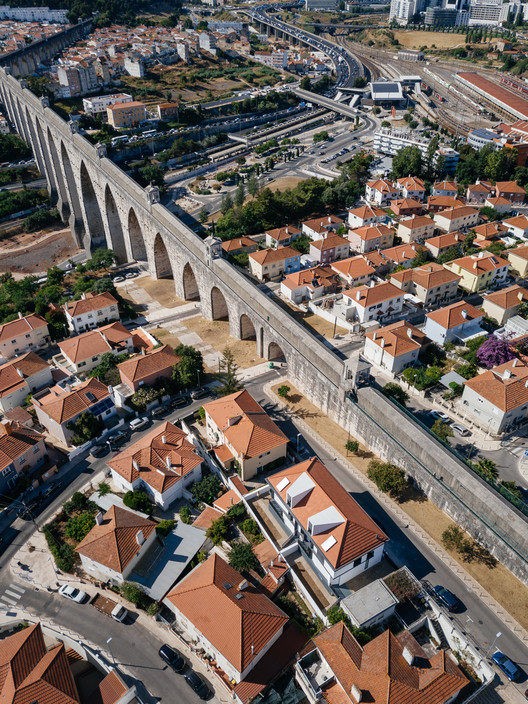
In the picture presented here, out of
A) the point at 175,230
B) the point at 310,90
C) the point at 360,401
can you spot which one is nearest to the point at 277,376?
the point at 360,401

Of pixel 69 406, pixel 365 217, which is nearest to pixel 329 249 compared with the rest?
pixel 365 217

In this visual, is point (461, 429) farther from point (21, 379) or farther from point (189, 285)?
point (21, 379)

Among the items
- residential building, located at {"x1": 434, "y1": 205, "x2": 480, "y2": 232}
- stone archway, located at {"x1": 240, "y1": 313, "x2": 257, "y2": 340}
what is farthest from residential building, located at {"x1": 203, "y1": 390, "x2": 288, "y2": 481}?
residential building, located at {"x1": 434, "y1": 205, "x2": 480, "y2": 232}

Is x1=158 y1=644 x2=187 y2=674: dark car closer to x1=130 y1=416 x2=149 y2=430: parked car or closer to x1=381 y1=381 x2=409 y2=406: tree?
x1=130 y1=416 x2=149 y2=430: parked car

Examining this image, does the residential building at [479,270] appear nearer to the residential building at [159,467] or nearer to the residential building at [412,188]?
the residential building at [412,188]

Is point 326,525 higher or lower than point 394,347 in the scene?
higher
